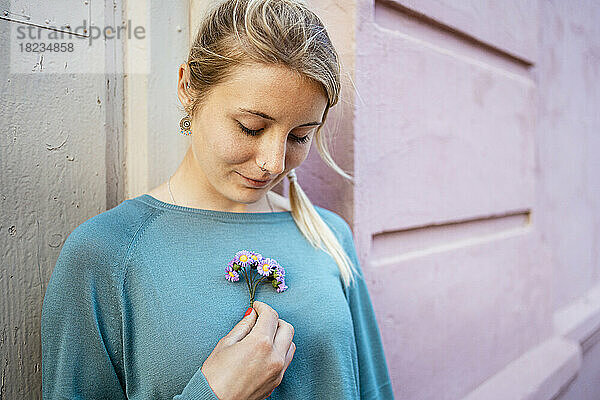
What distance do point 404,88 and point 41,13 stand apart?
3.20 ft

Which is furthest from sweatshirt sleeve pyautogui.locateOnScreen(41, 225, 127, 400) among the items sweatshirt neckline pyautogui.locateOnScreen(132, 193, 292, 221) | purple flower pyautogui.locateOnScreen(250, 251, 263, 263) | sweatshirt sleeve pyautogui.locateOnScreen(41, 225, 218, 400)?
purple flower pyautogui.locateOnScreen(250, 251, 263, 263)

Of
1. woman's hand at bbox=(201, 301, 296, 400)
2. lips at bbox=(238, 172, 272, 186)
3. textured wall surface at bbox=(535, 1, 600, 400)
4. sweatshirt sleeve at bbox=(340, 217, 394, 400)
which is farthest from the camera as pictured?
textured wall surface at bbox=(535, 1, 600, 400)

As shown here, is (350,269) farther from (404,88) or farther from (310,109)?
(404,88)

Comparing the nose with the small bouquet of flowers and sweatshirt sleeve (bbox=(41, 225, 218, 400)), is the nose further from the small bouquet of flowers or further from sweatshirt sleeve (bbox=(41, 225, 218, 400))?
sweatshirt sleeve (bbox=(41, 225, 218, 400))

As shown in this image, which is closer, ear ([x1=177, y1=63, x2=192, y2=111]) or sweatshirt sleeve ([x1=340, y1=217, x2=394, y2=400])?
ear ([x1=177, y1=63, x2=192, y2=111])

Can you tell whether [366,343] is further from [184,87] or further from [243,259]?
[184,87]

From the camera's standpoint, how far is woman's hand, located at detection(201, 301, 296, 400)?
818mm

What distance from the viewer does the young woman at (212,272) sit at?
0.87m

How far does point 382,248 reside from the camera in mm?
1538

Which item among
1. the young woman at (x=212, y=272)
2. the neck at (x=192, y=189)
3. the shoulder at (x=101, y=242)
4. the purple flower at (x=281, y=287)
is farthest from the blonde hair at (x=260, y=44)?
the purple flower at (x=281, y=287)

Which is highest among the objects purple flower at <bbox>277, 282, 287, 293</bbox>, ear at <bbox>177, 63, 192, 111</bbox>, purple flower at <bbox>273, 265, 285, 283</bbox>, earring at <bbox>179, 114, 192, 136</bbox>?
ear at <bbox>177, 63, 192, 111</bbox>

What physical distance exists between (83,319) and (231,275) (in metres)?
0.26

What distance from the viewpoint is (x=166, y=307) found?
0.90 m

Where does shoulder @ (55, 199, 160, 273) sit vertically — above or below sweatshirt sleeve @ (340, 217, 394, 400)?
above
